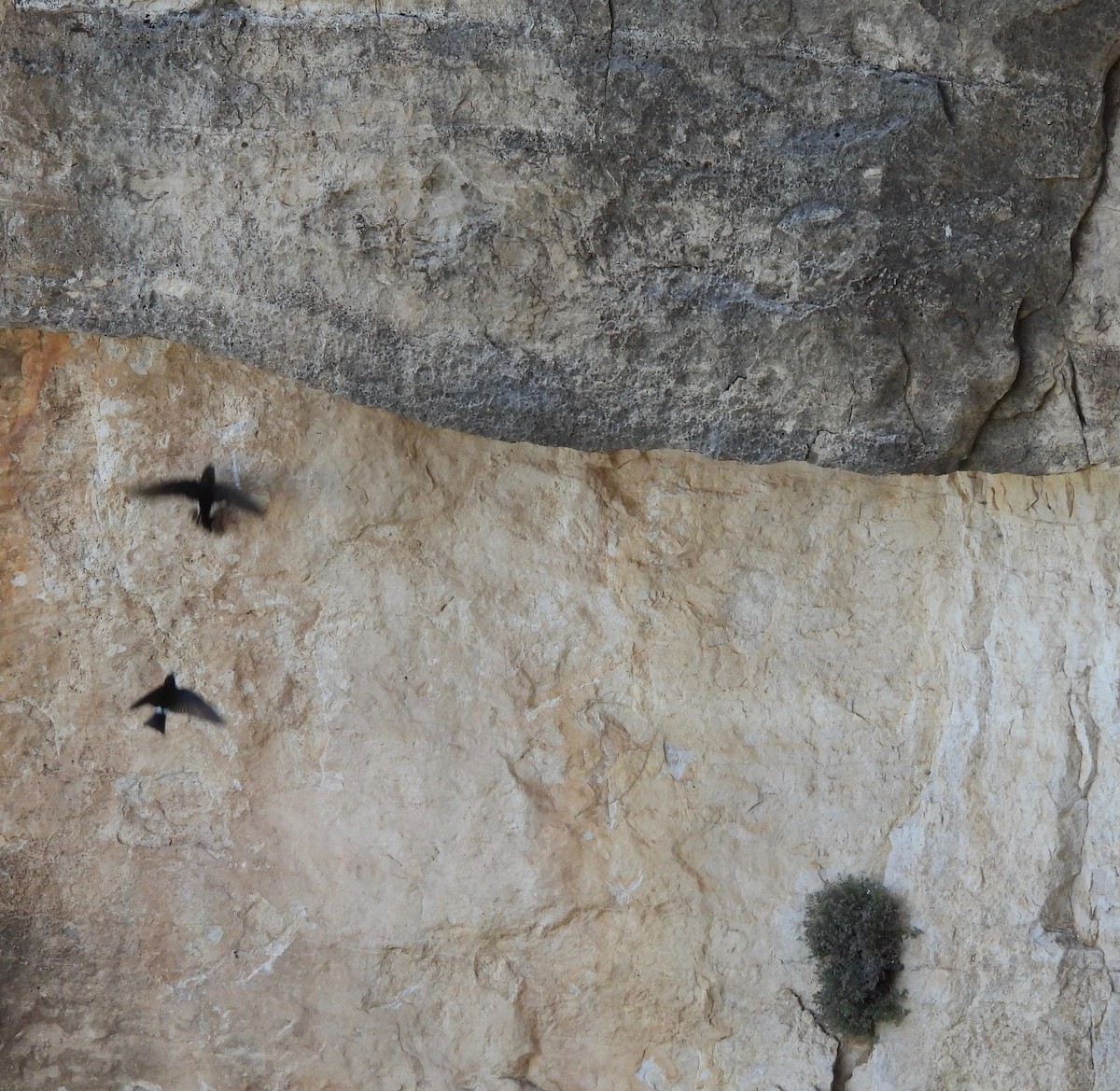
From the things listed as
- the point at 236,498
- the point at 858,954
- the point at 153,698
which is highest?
the point at 236,498

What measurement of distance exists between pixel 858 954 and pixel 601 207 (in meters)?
2.42

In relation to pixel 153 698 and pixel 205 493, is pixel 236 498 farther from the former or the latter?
pixel 153 698

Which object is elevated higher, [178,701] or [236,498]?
[236,498]

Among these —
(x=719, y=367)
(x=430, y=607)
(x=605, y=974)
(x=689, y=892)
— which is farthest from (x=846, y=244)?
(x=605, y=974)

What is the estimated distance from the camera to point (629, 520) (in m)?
3.62

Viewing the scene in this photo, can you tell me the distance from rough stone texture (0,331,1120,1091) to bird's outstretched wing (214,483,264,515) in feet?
0.18

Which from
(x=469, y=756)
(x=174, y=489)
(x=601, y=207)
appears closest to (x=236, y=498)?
(x=174, y=489)

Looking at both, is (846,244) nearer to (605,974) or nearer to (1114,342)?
(1114,342)

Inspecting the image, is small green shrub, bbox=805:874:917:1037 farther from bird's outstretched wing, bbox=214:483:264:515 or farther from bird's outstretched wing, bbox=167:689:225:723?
bird's outstretched wing, bbox=214:483:264:515

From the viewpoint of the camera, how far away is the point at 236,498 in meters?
3.62

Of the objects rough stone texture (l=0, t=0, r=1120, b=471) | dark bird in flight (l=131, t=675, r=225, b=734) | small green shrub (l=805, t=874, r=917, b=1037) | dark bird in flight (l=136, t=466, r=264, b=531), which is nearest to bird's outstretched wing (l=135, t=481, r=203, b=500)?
dark bird in flight (l=136, t=466, r=264, b=531)

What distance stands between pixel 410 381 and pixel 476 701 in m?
1.20

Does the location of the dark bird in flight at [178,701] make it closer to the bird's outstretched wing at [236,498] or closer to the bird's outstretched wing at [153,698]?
the bird's outstretched wing at [153,698]

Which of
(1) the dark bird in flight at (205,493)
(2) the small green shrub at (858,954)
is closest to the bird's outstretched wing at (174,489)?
(1) the dark bird in flight at (205,493)
